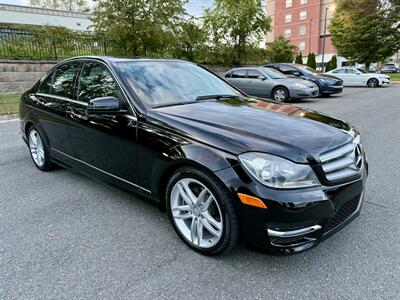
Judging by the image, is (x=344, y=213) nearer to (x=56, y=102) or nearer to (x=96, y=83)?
(x=96, y=83)

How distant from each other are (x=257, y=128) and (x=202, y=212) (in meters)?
0.79

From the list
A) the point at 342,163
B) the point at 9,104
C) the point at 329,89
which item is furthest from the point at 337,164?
the point at 329,89

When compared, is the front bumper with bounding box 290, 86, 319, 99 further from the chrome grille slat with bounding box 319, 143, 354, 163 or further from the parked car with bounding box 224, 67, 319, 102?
the chrome grille slat with bounding box 319, 143, 354, 163

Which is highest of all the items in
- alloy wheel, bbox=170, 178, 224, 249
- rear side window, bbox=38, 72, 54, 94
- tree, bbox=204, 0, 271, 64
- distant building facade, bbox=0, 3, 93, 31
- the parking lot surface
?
distant building facade, bbox=0, 3, 93, 31

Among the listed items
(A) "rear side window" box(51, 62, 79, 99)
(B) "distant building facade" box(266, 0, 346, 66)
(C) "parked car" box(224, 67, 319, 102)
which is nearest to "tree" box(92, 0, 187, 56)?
(C) "parked car" box(224, 67, 319, 102)

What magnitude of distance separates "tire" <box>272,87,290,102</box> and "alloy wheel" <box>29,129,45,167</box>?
385 inches

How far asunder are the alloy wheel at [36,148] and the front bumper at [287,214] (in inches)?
125

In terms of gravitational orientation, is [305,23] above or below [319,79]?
above

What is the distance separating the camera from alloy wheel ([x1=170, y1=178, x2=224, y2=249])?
2.52 m

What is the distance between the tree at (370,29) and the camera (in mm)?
30562

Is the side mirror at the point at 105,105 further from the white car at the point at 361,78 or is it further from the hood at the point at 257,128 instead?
the white car at the point at 361,78

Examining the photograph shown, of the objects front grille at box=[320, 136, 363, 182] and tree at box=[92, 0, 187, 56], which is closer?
front grille at box=[320, 136, 363, 182]

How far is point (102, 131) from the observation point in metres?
3.26

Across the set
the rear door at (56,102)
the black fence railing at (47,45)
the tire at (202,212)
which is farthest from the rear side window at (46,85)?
the black fence railing at (47,45)
